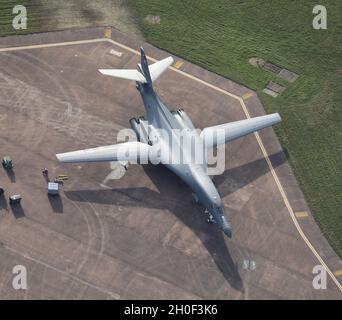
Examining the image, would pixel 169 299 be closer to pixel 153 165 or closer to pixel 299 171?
pixel 153 165

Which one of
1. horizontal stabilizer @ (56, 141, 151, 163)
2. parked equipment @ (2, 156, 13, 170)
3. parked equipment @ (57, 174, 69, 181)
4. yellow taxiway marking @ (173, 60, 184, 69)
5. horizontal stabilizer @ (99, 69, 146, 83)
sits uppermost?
horizontal stabilizer @ (99, 69, 146, 83)

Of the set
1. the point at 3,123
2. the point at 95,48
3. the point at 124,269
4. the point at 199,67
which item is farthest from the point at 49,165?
the point at 199,67

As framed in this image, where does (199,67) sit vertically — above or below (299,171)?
above

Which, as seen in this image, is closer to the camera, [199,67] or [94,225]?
[94,225]

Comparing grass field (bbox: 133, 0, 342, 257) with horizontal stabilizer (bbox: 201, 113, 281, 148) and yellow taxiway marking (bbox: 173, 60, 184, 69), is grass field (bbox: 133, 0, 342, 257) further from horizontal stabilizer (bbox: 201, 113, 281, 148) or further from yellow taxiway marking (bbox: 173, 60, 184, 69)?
horizontal stabilizer (bbox: 201, 113, 281, 148)

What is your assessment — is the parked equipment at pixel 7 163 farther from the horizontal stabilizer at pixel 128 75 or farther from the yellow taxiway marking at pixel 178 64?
the yellow taxiway marking at pixel 178 64

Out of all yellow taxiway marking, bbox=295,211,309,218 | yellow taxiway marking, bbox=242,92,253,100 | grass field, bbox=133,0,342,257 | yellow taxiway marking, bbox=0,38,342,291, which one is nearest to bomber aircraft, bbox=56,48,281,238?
yellow taxiway marking, bbox=0,38,342,291

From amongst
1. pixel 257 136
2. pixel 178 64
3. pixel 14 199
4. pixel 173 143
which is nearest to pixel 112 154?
pixel 173 143
